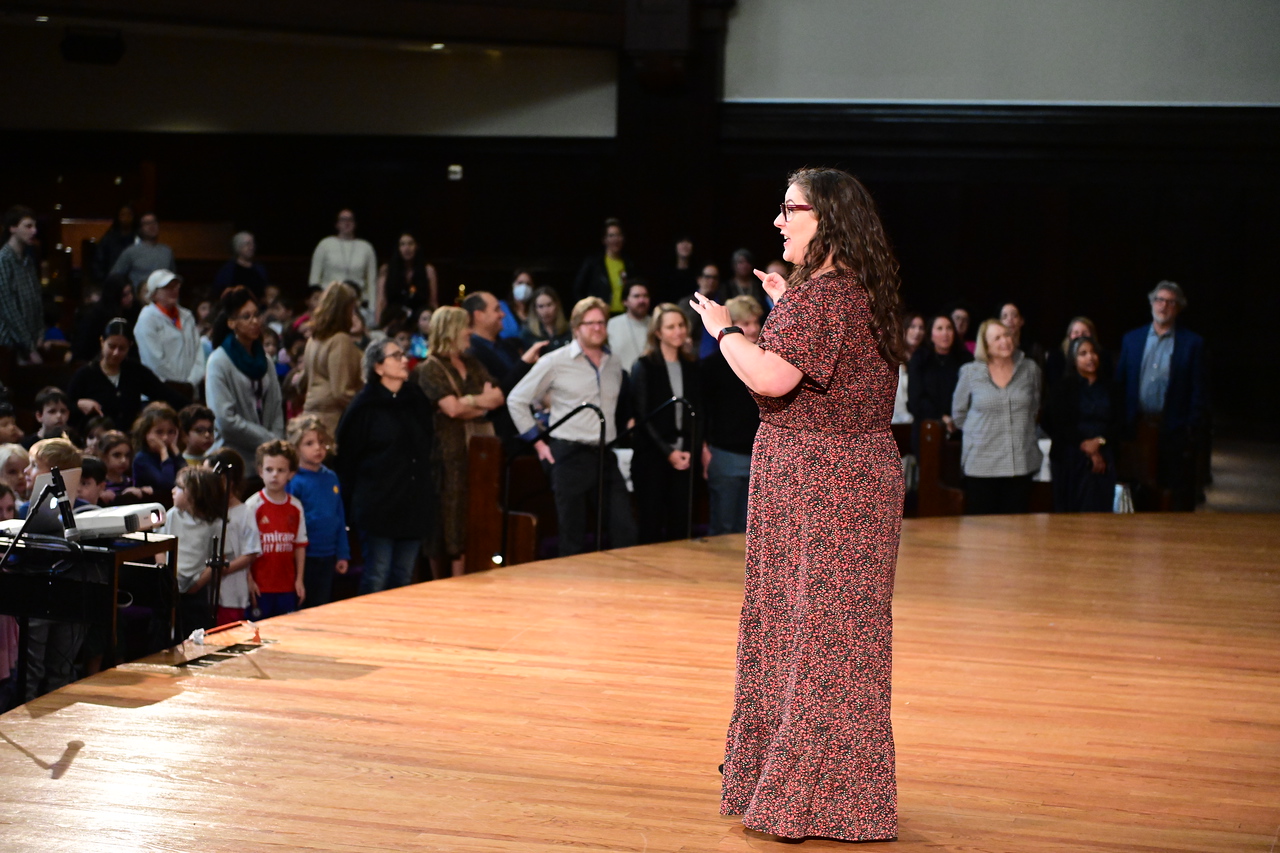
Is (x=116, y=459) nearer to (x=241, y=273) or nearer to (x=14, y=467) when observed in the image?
(x=14, y=467)

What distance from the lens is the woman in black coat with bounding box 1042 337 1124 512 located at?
7344 mm

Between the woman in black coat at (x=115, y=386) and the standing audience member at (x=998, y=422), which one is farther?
the standing audience member at (x=998, y=422)

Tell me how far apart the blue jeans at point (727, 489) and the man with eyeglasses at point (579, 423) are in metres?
0.42

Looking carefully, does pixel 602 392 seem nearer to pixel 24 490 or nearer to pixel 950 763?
pixel 24 490

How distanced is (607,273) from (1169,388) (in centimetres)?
399

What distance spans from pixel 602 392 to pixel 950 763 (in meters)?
3.18

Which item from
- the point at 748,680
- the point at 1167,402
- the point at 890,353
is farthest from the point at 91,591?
the point at 1167,402

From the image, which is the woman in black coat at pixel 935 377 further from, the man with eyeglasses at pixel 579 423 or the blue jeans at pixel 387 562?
the blue jeans at pixel 387 562

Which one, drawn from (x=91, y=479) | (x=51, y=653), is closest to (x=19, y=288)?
(x=91, y=479)

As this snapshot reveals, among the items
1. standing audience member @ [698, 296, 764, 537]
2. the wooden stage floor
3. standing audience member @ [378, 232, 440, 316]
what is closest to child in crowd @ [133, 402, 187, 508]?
the wooden stage floor

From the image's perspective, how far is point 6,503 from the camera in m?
4.42

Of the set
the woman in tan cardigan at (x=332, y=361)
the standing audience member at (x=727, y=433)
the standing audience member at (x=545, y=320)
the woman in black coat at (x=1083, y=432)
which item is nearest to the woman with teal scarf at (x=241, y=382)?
the woman in tan cardigan at (x=332, y=361)

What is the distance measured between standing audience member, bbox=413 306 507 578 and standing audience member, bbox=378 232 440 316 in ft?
12.5

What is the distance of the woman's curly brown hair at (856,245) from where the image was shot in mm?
2854
